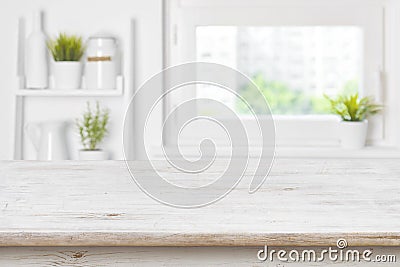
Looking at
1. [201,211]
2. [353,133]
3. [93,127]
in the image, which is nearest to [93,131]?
[93,127]

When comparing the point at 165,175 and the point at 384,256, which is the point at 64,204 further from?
the point at 384,256

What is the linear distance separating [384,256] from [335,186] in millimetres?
178

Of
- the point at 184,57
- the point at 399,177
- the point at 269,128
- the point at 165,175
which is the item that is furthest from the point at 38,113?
the point at 399,177

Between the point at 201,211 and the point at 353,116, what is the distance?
1.83 meters

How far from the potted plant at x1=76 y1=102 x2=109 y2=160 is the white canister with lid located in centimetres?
9

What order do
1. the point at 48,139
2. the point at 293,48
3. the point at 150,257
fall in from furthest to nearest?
1. the point at 293,48
2. the point at 48,139
3. the point at 150,257

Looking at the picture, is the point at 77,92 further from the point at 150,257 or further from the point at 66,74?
the point at 150,257

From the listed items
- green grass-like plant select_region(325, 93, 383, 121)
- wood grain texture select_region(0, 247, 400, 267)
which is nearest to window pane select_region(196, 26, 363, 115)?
green grass-like plant select_region(325, 93, 383, 121)

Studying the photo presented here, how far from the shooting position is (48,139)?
91.2 inches

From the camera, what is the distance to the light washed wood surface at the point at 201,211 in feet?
1.92

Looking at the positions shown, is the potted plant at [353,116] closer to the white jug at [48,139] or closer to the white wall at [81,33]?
the white wall at [81,33]

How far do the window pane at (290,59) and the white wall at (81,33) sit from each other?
23 centimetres

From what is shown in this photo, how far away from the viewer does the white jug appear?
2318 millimetres

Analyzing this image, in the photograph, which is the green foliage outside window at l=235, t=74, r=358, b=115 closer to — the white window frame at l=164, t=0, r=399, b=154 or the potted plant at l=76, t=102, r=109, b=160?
the white window frame at l=164, t=0, r=399, b=154
